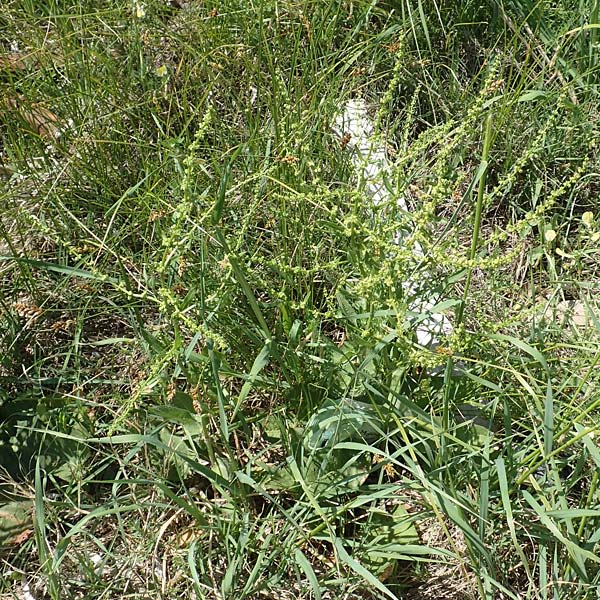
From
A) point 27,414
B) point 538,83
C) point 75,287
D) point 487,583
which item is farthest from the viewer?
point 538,83

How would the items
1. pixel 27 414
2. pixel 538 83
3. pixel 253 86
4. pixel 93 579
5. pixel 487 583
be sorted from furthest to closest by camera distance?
1. pixel 253 86
2. pixel 538 83
3. pixel 27 414
4. pixel 93 579
5. pixel 487 583

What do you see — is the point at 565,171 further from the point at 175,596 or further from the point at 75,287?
the point at 175,596

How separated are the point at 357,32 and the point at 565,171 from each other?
78 cm

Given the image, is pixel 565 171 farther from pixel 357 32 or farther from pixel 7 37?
pixel 7 37

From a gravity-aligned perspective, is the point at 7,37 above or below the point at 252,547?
above

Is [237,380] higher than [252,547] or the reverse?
higher

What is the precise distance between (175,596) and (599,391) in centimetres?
106

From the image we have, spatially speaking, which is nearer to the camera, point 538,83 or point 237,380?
point 237,380

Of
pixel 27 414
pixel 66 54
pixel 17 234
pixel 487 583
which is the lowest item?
pixel 487 583

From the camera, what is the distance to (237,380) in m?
1.91

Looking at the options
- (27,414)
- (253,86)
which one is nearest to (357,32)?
(253,86)

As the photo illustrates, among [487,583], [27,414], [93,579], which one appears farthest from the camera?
[27,414]

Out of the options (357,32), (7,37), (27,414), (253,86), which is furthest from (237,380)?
(7,37)

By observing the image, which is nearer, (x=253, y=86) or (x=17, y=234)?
(x=17, y=234)
